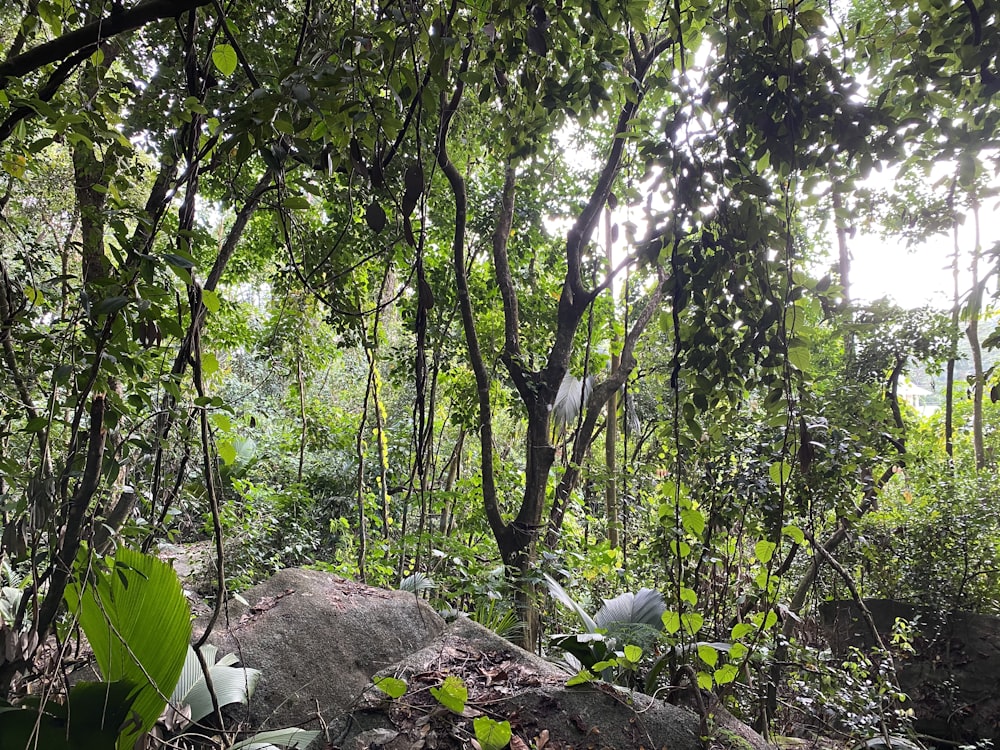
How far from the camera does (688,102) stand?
130 cm

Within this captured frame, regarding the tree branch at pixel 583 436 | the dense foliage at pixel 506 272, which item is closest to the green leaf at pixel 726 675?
the dense foliage at pixel 506 272

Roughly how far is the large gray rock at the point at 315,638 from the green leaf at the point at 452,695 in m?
0.69

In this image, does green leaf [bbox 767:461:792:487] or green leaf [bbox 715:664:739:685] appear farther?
green leaf [bbox 715:664:739:685]

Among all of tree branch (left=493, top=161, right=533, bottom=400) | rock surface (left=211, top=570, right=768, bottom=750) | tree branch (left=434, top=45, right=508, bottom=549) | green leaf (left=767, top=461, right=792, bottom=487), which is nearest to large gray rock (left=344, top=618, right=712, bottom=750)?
rock surface (left=211, top=570, right=768, bottom=750)

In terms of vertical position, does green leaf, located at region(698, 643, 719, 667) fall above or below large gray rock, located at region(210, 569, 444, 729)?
above

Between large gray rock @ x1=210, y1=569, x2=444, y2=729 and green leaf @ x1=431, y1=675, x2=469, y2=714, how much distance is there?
2.26 feet

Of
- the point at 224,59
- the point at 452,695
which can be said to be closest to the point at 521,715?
the point at 452,695

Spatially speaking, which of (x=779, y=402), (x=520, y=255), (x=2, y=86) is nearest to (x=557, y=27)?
(x=779, y=402)

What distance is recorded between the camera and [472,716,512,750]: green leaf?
1.51 metres

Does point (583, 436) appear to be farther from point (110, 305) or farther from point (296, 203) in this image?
point (110, 305)

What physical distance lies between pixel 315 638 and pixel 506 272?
2353mm

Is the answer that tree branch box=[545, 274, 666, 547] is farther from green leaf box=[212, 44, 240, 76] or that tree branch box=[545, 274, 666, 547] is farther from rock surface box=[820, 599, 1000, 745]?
green leaf box=[212, 44, 240, 76]

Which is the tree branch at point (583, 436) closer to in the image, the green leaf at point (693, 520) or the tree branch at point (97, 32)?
the green leaf at point (693, 520)

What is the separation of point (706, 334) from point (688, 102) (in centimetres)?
51
